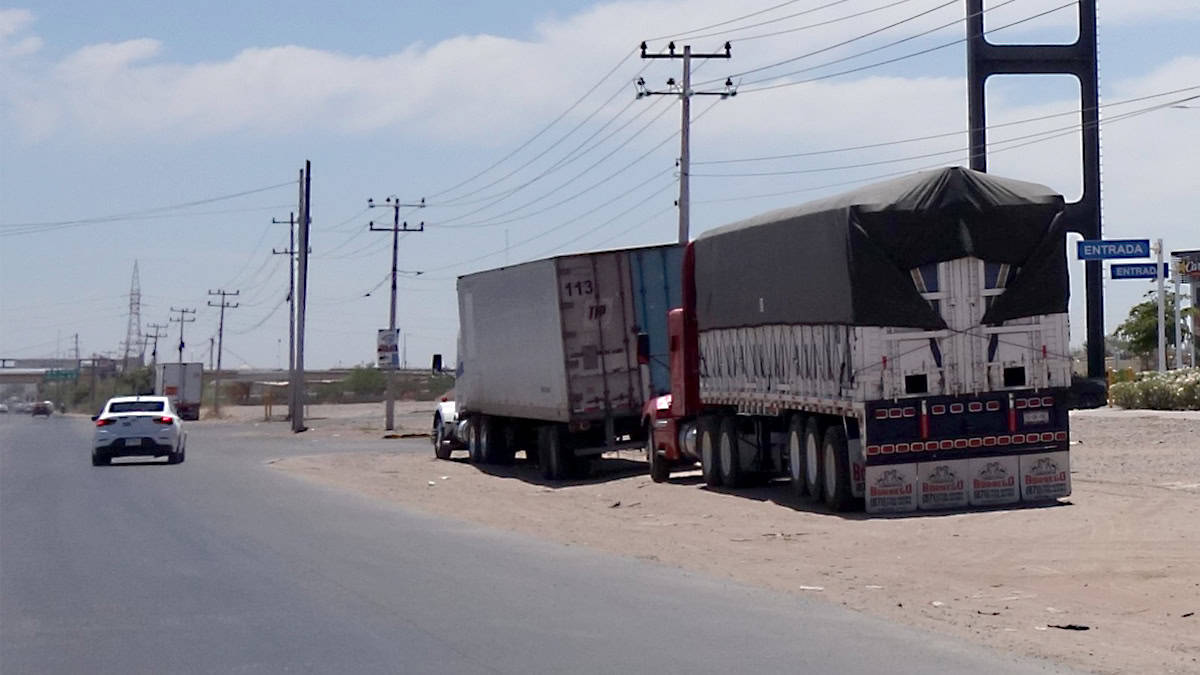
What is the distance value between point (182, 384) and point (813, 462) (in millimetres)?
77053

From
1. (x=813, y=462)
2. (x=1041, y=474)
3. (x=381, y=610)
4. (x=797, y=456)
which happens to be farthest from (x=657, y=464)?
(x=381, y=610)

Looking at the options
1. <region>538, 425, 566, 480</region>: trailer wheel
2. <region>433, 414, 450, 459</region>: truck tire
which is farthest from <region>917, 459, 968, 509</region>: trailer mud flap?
<region>433, 414, 450, 459</region>: truck tire

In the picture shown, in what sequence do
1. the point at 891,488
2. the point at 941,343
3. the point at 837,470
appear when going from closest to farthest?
the point at 891,488, the point at 941,343, the point at 837,470

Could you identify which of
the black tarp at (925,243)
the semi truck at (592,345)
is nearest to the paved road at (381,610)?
the black tarp at (925,243)

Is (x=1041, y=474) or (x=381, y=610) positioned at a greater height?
(x=1041, y=474)

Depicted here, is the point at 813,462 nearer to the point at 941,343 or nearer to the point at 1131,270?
the point at 941,343

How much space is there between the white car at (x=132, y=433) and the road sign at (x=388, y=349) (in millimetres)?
17991

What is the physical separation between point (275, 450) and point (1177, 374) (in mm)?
25366

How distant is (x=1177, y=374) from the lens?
39062 millimetres

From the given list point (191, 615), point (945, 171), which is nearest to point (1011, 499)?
point (945, 171)

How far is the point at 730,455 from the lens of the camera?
2425 cm

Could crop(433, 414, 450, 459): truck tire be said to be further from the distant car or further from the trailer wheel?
the trailer wheel

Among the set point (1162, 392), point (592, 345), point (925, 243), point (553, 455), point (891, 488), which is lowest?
point (891, 488)

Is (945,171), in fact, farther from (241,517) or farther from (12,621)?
(12,621)
